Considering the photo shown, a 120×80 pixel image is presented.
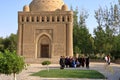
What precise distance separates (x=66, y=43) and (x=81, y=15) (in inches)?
698

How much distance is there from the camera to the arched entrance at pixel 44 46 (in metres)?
40.6

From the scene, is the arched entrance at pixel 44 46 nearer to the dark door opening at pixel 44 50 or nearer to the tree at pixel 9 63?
the dark door opening at pixel 44 50

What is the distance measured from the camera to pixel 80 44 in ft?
176

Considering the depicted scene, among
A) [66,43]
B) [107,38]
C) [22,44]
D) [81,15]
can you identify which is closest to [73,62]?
[66,43]

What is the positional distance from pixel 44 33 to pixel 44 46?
6.25ft

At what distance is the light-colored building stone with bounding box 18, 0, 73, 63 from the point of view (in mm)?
Result: 39656

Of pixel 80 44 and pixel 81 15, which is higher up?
pixel 81 15

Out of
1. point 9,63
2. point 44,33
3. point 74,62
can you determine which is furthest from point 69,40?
point 9,63

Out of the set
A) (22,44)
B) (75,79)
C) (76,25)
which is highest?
(76,25)

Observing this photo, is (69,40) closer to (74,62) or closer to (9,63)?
(74,62)

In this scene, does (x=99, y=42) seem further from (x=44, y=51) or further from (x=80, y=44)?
(x=44, y=51)

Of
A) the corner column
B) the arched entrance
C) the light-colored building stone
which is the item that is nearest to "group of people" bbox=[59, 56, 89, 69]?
the corner column

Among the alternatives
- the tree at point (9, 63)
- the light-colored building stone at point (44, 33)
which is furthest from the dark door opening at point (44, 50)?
the tree at point (9, 63)

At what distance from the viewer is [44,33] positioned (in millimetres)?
40469
